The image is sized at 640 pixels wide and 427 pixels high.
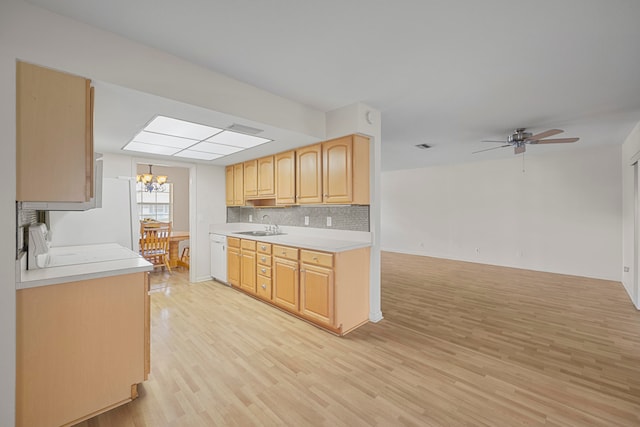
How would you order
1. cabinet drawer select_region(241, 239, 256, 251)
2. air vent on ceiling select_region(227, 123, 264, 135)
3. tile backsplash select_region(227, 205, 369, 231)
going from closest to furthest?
air vent on ceiling select_region(227, 123, 264, 135) < tile backsplash select_region(227, 205, 369, 231) < cabinet drawer select_region(241, 239, 256, 251)

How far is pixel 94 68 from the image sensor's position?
1.77m

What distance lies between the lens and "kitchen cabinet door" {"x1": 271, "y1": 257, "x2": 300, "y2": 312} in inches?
126

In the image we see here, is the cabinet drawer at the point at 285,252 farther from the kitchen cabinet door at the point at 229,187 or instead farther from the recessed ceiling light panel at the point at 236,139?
the kitchen cabinet door at the point at 229,187

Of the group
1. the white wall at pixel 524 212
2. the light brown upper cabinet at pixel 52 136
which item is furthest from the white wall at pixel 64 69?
the white wall at pixel 524 212

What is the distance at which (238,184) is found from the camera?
484 cm

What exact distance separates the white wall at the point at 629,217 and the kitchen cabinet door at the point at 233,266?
554 cm

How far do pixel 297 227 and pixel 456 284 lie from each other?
2968mm

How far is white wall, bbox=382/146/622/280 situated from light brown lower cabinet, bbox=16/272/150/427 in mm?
6896

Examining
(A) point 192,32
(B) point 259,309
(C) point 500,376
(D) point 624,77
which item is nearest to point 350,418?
(C) point 500,376

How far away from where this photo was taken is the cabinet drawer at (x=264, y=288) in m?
3.59

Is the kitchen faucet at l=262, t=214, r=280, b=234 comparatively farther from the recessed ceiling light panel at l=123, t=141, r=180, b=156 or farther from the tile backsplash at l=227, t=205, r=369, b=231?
the recessed ceiling light panel at l=123, t=141, r=180, b=156

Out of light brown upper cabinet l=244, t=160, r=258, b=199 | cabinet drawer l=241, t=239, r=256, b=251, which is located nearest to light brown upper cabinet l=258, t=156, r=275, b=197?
light brown upper cabinet l=244, t=160, r=258, b=199

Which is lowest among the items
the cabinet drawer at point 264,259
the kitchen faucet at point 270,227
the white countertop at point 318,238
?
the cabinet drawer at point 264,259

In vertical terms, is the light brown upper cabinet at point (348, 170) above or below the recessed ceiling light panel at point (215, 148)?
below
